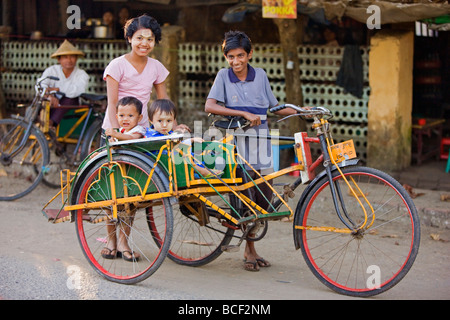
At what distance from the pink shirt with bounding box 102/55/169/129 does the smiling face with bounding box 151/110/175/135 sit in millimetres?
419

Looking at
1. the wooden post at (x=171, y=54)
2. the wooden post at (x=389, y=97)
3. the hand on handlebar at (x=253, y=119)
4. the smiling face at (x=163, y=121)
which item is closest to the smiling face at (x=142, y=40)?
the smiling face at (x=163, y=121)

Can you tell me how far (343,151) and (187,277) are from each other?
1.51m

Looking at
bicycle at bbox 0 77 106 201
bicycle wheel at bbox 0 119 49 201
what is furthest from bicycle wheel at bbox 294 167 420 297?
bicycle wheel at bbox 0 119 49 201

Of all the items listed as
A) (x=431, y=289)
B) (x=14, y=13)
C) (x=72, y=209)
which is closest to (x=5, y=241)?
(x=72, y=209)

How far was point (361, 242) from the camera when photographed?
5.89 meters

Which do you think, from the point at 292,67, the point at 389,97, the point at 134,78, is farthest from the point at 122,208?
the point at 389,97

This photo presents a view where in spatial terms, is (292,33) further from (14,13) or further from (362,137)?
(14,13)

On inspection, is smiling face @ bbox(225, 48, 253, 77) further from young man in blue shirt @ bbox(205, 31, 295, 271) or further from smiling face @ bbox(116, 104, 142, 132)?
smiling face @ bbox(116, 104, 142, 132)

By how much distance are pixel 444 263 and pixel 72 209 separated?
3051mm

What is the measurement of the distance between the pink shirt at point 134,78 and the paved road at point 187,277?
3.91ft

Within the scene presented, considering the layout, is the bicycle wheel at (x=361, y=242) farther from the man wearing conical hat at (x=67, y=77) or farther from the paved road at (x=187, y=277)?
the man wearing conical hat at (x=67, y=77)

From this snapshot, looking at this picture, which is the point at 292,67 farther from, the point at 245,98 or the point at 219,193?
the point at 219,193

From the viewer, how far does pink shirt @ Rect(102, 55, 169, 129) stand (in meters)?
4.91

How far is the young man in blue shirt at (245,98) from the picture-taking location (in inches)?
188
